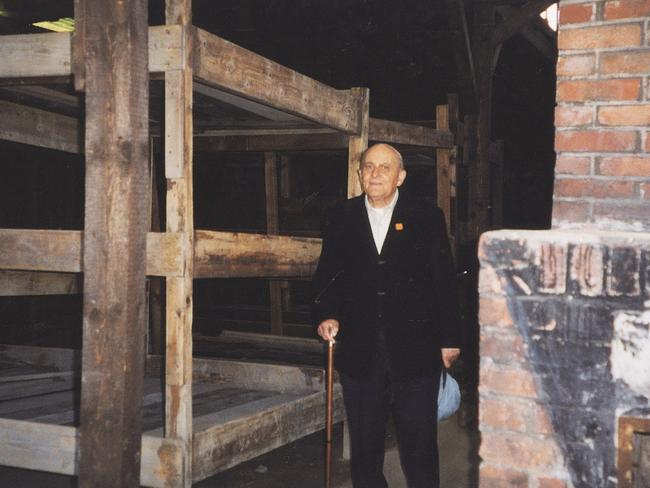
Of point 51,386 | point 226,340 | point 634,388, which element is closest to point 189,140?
point 634,388

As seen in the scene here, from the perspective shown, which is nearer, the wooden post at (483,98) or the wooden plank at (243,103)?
the wooden plank at (243,103)

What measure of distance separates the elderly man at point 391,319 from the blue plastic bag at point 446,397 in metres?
0.09

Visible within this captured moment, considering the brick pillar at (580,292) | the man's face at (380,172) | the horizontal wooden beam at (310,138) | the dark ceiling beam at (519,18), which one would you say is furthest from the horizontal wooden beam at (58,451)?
the dark ceiling beam at (519,18)

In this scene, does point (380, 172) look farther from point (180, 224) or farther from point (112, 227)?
point (112, 227)

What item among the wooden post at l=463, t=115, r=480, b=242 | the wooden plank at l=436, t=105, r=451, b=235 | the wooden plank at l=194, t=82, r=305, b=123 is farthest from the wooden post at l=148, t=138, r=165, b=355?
the wooden post at l=463, t=115, r=480, b=242

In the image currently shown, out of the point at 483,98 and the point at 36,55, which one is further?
the point at 483,98

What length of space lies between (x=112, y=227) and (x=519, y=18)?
547cm

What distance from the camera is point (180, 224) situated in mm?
3363

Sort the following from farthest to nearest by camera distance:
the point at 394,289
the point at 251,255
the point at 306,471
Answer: the point at 306,471
the point at 251,255
the point at 394,289

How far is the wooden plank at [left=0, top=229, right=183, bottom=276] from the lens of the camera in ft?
11.0

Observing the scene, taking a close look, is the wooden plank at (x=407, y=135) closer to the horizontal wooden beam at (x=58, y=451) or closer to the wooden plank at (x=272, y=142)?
the wooden plank at (x=272, y=142)

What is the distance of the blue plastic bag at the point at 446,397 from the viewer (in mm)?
3773

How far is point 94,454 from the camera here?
301 cm

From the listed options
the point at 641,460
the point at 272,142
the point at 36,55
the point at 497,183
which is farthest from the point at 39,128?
the point at 497,183
